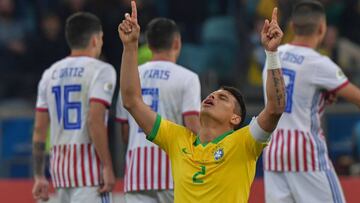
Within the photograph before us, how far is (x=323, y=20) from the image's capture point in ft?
32.0

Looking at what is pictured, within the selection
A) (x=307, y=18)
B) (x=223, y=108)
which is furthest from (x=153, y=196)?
(x=223, y=108)

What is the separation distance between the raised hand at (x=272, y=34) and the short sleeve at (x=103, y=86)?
2.52 meters

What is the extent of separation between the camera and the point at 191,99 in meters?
9.29

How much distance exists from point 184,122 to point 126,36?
2193 mm

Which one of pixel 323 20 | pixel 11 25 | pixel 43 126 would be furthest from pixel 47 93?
pixel 11 25

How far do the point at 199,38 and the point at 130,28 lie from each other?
340 inches

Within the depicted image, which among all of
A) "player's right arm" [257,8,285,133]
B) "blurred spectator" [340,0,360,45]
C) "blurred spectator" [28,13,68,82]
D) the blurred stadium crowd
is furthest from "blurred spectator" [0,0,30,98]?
"player's right arm" [257,8,285,133]

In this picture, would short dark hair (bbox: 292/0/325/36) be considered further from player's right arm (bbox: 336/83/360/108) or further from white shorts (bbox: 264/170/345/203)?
white shorts (bbox: 264/170/345/203)

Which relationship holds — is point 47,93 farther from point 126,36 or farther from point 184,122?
point 126,36

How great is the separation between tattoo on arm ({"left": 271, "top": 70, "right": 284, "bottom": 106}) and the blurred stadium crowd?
7442 millimetres

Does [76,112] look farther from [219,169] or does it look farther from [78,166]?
[219,169]

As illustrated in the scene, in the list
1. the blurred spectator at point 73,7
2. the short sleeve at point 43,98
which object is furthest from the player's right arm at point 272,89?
the blurred spectator at point 73,7

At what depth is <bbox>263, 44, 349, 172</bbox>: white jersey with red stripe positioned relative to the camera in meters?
9.50

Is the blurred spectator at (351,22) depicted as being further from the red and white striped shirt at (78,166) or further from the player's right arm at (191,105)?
the red and white striped shirt at (78,166)
